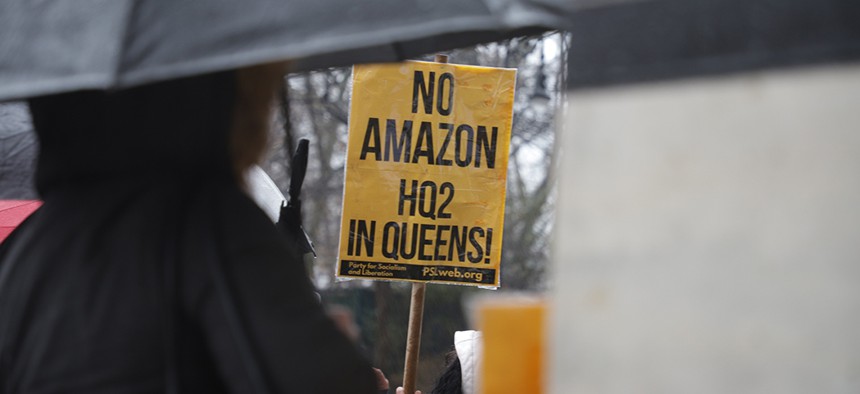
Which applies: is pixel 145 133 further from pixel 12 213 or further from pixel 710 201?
pixel 12 213

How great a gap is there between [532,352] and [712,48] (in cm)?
60

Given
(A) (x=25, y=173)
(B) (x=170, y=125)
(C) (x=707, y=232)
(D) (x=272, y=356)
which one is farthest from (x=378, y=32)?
(A) (x=25, y=173)

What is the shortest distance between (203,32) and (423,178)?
3.82m

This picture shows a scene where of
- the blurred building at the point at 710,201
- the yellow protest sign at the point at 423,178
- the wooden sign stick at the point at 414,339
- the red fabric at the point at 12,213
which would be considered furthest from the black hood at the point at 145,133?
the yellow protest sign at the point at 423,178

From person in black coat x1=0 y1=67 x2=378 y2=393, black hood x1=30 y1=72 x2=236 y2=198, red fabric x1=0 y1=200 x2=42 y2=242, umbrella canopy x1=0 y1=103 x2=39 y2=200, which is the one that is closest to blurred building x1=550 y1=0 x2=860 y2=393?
person in black coat x1=0 y1=67 x2=378 y2=393

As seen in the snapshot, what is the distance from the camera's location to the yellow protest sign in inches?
234

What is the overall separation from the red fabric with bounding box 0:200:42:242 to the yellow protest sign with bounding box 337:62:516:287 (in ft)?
4.82

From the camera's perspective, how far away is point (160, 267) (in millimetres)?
2162

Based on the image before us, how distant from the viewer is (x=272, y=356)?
6.81ft

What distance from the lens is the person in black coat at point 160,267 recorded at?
210 cm

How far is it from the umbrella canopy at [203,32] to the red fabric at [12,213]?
8.98 feet

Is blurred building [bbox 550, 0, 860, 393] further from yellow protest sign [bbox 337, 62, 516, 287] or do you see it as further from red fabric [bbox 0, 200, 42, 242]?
yellow protest sign [bbox 337, 62, 516, 287]

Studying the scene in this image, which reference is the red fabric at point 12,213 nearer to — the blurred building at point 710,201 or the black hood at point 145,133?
the black hood at point 145,133

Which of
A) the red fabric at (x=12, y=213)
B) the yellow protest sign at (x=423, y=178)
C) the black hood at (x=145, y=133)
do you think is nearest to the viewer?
the black hood at (x=145, y=133)
